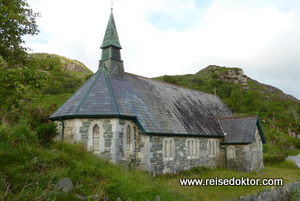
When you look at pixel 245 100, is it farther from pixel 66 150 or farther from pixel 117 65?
pixel 66 150

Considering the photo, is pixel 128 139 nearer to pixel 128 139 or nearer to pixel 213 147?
pixel 128 139

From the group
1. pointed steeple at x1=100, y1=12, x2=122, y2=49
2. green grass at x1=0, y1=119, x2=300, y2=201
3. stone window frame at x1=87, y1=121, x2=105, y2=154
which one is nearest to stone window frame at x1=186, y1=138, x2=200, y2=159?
stone window frame at x1=87, y1=121, x2=105, y2=154

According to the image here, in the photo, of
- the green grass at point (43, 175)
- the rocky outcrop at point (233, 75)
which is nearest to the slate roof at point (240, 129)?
the green grass at point (43, 175)

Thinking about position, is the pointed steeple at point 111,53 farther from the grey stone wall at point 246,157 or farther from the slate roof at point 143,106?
the grey stone wall at point 246,157

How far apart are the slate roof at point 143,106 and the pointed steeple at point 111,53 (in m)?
0.57

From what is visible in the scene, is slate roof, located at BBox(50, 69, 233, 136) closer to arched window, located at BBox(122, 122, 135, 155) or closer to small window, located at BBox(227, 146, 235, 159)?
arched window, located at BBox(122, 122, 135, 155)

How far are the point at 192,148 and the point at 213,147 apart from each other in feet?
11.7

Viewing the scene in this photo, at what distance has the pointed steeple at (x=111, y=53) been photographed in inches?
714

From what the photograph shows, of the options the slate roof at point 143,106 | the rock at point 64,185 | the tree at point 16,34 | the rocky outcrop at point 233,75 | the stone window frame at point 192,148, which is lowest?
the stone window frame at point 192,148

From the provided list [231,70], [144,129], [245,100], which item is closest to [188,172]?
[144,129]

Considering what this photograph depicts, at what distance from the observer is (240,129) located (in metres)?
22.5

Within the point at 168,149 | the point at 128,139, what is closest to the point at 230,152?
the point at 168,149

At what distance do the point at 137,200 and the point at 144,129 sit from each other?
7036mm

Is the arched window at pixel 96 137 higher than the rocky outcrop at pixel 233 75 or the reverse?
the reverse
